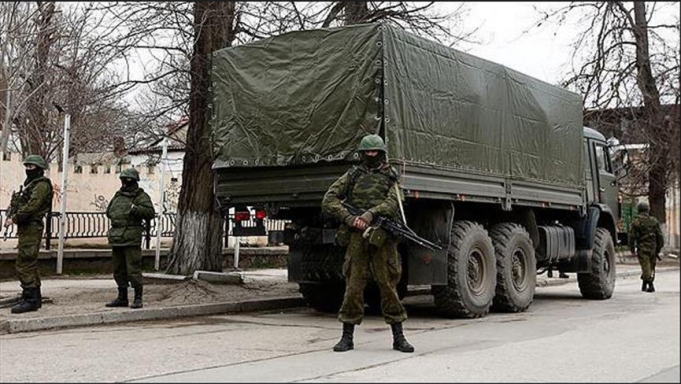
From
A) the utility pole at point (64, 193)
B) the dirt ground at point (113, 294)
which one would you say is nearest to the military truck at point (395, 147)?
the dirt ground at point (113, 294)

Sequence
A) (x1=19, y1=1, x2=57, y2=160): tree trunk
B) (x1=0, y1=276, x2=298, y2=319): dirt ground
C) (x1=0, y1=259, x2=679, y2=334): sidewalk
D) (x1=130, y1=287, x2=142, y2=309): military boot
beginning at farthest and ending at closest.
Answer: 1. (x1=19, y1=1, x2=57, y2=160): tree trunk
2. (x1=130, y1=287, x2=142, y2=309): military boot
3. (x1=0, y1=276, x2=298, y2=319): dirt ground
4. (x1=0, y1=259, x2=679, y2=334): sidewalk

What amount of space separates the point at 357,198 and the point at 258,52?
12.2 feet

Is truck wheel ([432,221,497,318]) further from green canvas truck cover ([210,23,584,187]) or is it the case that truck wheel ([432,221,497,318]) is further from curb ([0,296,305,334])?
curb ([0,296,305,334])

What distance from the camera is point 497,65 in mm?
12352

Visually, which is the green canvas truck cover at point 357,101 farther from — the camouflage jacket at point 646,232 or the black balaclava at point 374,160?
the camouflage jacket at point 646,232

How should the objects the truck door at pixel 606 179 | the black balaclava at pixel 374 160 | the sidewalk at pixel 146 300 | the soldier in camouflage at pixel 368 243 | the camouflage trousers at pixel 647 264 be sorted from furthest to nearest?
1. the camouflage trousers at pixel 647 264
2. the truck door at pixel 606 179
3. the sidewalk at pixel 146 300
4. the black balaclava at pixel 374 160
5. the soldier in camouflage at pixel 368 243

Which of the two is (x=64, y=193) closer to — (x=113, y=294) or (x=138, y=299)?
(x=113, y=294)

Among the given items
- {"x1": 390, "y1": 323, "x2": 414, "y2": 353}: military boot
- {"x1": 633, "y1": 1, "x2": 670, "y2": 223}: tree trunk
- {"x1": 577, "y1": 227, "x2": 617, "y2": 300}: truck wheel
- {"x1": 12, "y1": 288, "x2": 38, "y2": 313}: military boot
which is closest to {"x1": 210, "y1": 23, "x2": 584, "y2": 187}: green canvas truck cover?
{"x1": 390, "y1": 323, "x2": 414, "y2": 353}: military boot

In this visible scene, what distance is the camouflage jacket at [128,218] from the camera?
10836mm

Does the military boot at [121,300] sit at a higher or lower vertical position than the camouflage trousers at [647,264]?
lower

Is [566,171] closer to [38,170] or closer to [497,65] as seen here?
[497,65]

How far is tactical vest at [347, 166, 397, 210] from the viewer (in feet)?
27.1

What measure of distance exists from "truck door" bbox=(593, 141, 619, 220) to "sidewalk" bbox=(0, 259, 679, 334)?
11.2 ft

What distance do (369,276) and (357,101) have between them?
277cm
